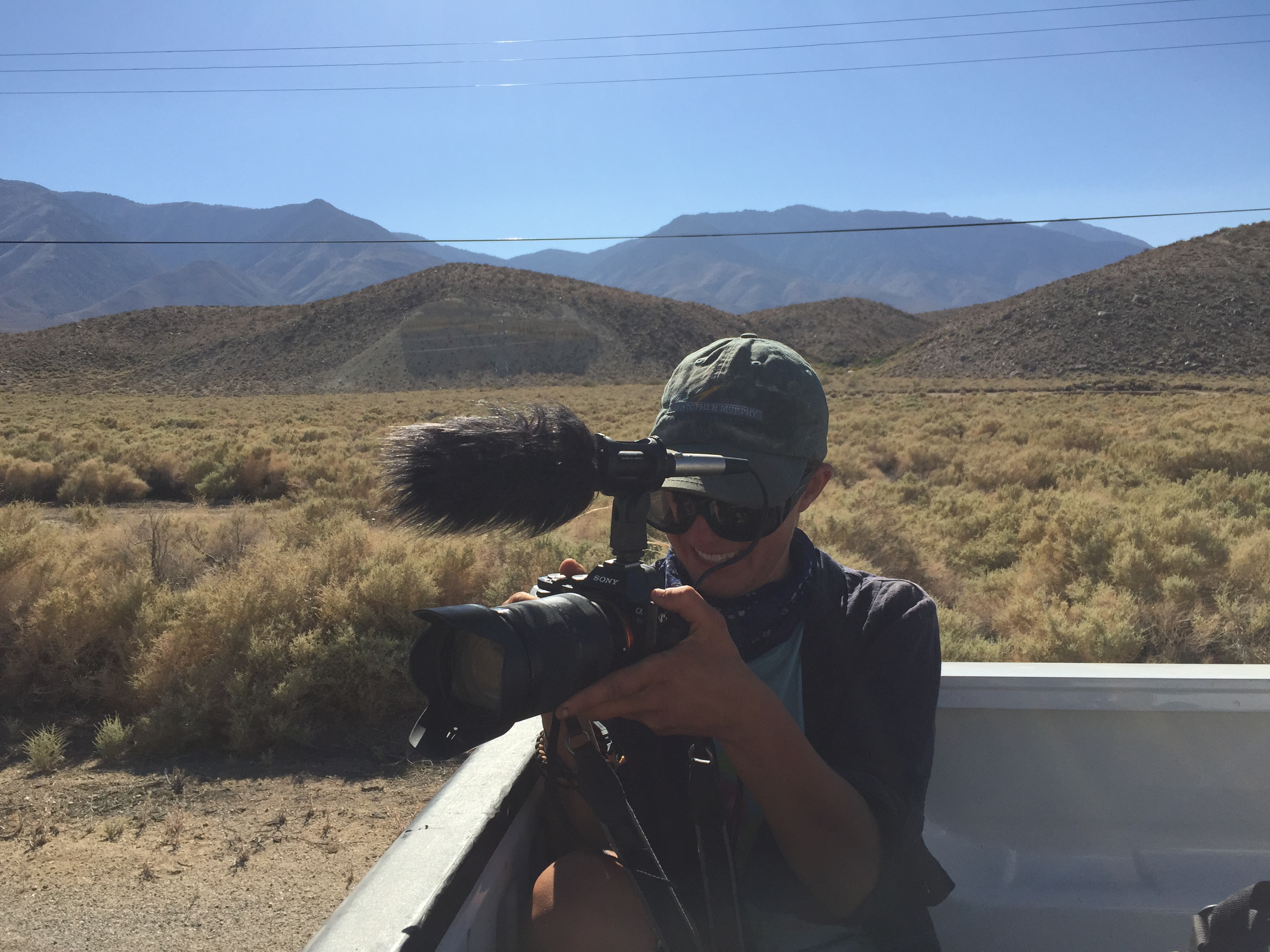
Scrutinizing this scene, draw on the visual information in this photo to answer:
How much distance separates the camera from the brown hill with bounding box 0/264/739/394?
5997 centimetres

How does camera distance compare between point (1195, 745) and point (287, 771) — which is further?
point (287, 771)

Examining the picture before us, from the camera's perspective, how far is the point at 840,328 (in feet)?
257

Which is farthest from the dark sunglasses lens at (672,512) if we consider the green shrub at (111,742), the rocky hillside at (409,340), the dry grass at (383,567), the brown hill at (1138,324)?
the rocky hillside at (409,340)

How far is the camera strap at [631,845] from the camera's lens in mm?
1339

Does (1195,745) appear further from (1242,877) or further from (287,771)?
(287,771)

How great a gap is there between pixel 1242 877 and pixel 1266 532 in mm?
7007

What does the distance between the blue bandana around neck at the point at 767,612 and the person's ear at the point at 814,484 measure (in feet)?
0.32

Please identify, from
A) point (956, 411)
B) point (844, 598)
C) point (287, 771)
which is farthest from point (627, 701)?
point (956, 411)

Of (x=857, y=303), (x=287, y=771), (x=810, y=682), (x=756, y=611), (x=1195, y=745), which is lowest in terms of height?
(x=287, y=771)

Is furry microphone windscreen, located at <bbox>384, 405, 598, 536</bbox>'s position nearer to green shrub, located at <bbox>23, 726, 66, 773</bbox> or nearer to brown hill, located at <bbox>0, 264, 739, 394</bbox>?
green shrub, located at <bbox>23, 726, 66, 773</bbox>

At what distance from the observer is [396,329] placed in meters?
66.8

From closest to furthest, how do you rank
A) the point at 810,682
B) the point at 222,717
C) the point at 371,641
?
the point at 810,682
the point at 222,717
the point at 371,641

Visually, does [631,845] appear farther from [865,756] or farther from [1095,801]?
[1095,801]

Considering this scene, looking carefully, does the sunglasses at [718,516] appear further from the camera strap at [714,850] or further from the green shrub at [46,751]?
the green shrub at [46,751]
